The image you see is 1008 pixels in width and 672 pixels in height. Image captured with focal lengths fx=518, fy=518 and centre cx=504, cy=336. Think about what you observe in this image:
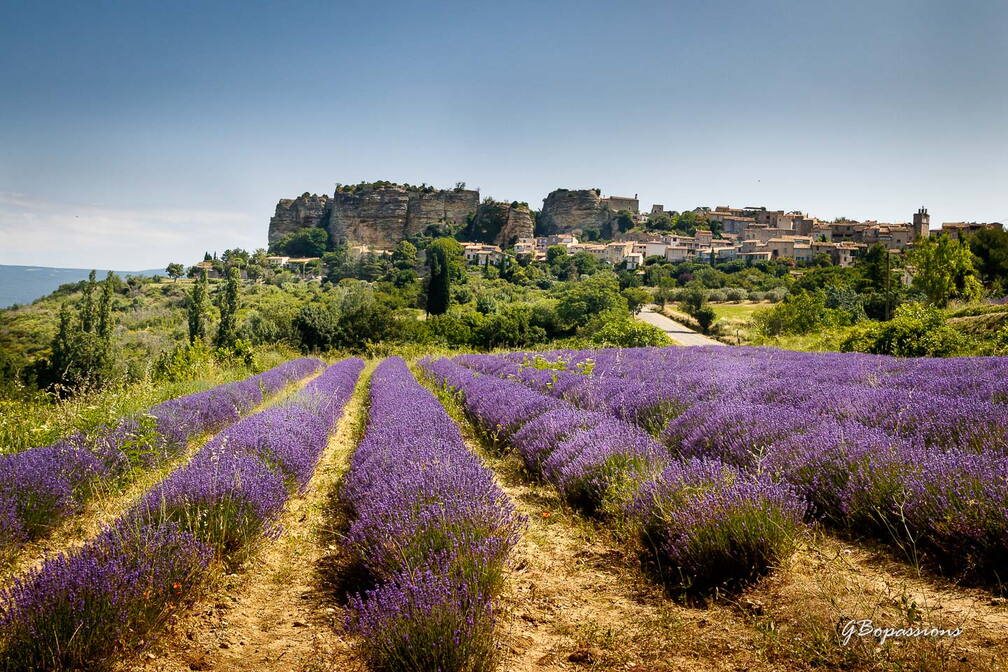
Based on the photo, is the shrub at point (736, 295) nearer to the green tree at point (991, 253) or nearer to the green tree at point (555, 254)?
the green tree at point (991, 253)

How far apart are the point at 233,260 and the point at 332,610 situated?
Answer: 10393 cm

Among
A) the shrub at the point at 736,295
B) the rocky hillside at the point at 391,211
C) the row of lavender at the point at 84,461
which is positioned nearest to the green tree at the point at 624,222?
the rocky hillside at the point at 391,211

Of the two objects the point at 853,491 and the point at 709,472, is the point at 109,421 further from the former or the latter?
the point at 853,491

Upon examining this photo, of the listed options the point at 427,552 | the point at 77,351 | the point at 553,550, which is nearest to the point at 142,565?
the point at 427,552

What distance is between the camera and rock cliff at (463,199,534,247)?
365ft

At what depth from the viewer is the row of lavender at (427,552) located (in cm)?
186

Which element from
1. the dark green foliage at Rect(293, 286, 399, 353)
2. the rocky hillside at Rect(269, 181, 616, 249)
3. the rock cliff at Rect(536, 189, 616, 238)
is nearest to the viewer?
the dark green foliage at Rect(293, 286, 399, 353)

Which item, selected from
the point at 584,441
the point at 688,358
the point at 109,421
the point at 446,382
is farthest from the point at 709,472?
the point at 688,358

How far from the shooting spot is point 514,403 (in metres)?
5.91

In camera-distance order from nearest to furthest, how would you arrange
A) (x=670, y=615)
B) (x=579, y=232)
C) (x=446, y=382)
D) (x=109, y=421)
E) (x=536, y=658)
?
(x=536, y=658)
(x=670, y=615)
(x=109, y=421)
(x=446, y=382)
(x=579, y=232)

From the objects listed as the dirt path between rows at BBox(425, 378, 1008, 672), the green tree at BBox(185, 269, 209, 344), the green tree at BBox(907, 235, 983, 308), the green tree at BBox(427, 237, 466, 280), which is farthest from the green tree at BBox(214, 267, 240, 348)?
the green tree at BBox(427, 237, 466, 280)

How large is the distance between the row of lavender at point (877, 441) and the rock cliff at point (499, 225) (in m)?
106

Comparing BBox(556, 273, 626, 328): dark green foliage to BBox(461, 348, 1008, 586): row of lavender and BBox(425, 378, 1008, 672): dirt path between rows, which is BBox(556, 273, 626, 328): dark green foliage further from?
BBox(425, 378, 1008, 672): dirt path between rows

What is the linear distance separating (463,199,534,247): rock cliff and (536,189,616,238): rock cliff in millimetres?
10264
